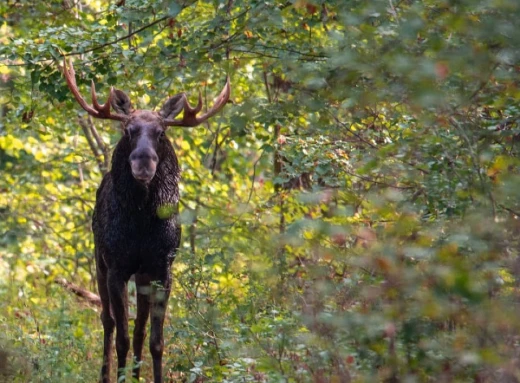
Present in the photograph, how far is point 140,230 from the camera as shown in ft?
28.1

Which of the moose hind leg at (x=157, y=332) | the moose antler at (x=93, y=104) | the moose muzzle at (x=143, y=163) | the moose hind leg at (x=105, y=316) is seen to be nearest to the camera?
the moose muzzle at (x=143, y=163)

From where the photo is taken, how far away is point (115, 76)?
1014 centimetres

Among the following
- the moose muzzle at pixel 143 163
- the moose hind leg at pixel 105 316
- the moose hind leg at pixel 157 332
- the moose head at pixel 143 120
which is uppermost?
the moose head at pixel 143 120

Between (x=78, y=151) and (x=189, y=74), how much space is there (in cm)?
390

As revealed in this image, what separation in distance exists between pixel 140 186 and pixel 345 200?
123 inches

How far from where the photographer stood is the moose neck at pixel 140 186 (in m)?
8.60

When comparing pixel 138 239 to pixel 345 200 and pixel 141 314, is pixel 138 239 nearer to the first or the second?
pixel 141 314

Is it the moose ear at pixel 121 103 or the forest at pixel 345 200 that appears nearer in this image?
the forest at pixel 345 200

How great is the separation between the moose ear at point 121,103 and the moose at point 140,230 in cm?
5

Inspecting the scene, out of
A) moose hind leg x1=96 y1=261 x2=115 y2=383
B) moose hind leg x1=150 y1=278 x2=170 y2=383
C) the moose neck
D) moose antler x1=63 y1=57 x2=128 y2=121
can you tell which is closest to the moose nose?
the moose neck

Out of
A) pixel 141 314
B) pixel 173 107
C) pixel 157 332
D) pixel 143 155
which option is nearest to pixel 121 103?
pixel 173 107

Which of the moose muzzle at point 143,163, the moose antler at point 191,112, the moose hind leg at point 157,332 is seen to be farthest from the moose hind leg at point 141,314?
the moose antler at point 191,112

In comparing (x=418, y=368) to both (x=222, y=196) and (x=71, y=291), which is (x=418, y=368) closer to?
(x=71, y=291)

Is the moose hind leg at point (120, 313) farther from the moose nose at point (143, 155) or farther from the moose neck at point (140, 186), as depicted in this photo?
the moose nose at point (143, 155)
